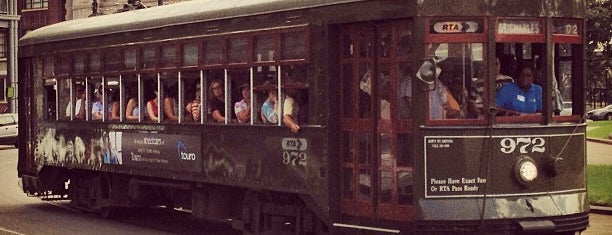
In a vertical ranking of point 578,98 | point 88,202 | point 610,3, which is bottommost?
point 88,202

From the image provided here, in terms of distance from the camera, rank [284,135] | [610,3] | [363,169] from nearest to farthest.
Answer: [363,169], [284,135], [610,3]

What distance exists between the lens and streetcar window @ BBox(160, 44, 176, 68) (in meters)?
15.7

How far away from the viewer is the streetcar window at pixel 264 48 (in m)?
13.6

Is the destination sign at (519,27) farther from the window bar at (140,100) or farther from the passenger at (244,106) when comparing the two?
the window bar at (140,100)

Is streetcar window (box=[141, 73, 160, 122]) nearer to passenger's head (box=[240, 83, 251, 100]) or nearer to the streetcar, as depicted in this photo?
the streetcar

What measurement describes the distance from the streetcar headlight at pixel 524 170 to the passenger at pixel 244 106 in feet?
11.4

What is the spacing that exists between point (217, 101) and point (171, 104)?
50.2 inches

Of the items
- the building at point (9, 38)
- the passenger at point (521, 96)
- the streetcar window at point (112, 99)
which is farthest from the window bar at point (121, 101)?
the building at point (9, 38)

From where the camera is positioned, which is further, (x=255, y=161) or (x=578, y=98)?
(x=255, y=161)

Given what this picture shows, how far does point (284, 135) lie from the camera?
44.2 ft

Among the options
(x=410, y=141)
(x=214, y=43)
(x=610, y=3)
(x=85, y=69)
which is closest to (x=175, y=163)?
(x=214, y=43)

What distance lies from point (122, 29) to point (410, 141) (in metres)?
6.37

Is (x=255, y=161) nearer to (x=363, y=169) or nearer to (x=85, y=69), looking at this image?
(x=363, y=169)

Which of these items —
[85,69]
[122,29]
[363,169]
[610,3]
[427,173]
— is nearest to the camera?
[427,173]
